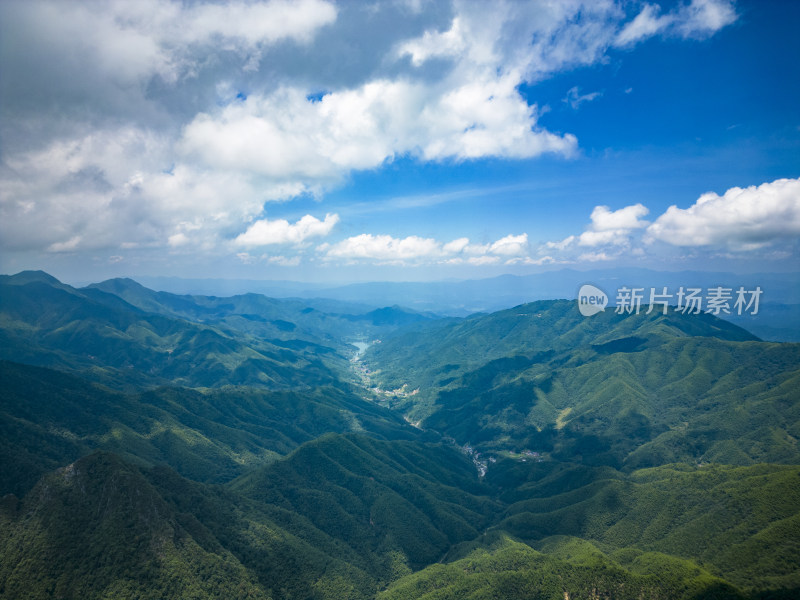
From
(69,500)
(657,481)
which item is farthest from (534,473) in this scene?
(69,500)

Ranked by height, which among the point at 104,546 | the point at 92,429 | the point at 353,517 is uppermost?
the point at 104,546

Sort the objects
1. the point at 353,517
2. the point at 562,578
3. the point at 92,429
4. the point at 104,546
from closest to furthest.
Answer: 1. the point at 104,546
2. the point at 562,578
3. the point at 353,517
4. the point at 92,429

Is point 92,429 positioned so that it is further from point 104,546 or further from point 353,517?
point 353,517

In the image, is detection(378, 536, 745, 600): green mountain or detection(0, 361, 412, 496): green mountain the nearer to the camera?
detection(378, 536, 745, 600): green mountain

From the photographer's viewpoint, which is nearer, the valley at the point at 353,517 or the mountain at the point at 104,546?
the mountain at the point at 104,546

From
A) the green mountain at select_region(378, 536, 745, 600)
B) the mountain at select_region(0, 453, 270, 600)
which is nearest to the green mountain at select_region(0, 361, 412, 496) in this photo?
the mountain at select_region(0, 453, 270, 600)

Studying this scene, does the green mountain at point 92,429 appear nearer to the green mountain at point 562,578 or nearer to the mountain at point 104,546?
the mountain at point 104,546

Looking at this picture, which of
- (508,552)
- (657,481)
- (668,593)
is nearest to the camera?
(668,593)

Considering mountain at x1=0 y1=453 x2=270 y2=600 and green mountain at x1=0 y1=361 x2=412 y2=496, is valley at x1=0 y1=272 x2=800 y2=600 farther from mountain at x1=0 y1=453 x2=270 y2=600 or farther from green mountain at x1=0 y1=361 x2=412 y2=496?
green mountain at x1=0 y1=361 x2=412 y2=496

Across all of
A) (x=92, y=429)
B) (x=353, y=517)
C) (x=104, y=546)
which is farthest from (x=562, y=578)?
(x=92, y=429)

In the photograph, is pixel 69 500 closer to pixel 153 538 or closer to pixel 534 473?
pixel 153 538

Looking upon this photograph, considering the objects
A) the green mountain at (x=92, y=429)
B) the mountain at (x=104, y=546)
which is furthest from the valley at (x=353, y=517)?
the green mountain at (x=92, y=429)
